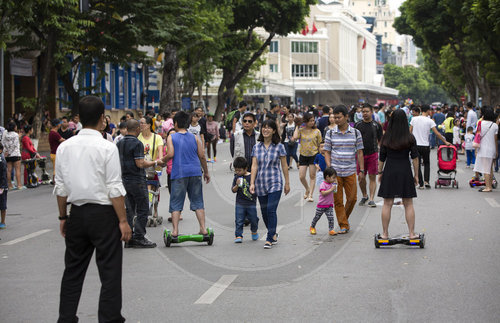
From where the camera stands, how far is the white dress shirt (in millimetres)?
5586

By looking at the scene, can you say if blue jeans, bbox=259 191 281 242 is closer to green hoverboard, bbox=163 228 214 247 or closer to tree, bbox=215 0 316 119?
green hoverboard, bbox=163 228 214 247

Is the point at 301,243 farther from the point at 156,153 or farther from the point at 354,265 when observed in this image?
the point at 156,153

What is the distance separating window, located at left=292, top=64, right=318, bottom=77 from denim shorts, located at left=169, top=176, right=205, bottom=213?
4449 inches

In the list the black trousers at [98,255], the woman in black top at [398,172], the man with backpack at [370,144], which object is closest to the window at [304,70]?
the man with backpack at [370,144]

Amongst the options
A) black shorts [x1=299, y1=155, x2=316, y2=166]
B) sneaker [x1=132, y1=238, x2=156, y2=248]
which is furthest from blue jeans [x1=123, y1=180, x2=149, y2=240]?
black shorts [x1=299, y1=155, x2=316, y2=166]

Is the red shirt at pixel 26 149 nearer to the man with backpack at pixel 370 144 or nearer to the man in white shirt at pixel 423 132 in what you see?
the man in white shirt at pixel 423 132

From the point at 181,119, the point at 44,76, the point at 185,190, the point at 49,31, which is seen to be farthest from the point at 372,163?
the point at 44,76

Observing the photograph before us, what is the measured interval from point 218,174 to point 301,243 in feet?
37.2

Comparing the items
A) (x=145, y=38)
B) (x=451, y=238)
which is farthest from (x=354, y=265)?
(x=145, y=38)

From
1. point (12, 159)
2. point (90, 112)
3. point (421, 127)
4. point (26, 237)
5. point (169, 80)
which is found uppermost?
point (169, 80)

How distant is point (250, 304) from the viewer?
22.9 ft

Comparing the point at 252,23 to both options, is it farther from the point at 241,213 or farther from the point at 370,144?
the point at 241,213

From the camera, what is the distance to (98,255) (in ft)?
18.6

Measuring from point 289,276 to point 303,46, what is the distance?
4706 inches
